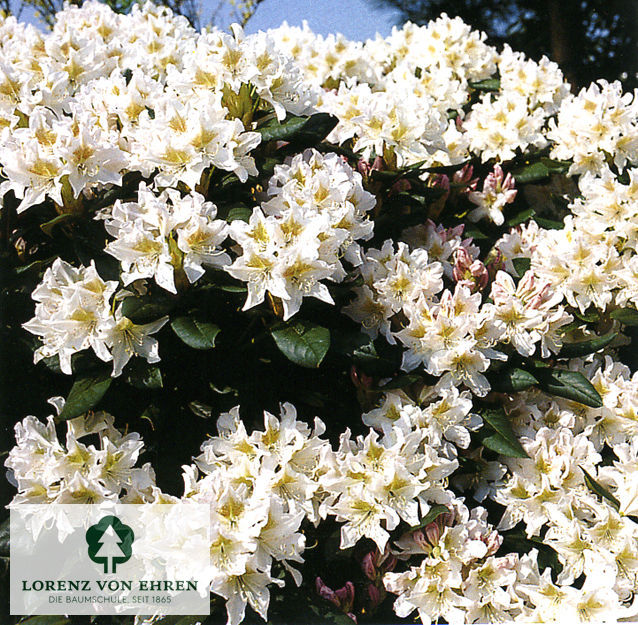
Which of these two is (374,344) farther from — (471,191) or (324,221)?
(471,191)

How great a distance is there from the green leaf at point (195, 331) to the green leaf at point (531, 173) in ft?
4.98

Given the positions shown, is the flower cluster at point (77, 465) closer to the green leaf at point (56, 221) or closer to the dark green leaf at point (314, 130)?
the green leaf at point (56, 221)

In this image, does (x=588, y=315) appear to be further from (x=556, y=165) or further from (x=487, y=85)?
(x=487, y=85)

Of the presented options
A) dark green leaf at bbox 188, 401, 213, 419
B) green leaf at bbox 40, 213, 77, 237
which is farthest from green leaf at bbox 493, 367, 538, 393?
green leaf at bbox 40, 213, 77, 237

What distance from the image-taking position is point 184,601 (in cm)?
158

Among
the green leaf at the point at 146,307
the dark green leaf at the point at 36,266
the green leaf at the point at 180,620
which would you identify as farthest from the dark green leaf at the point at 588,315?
the dark green leaf at the point at 36,266

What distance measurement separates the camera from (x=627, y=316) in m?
2.13

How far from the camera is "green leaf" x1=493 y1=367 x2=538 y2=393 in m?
1.86

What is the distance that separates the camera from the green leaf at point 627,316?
6.95 ft

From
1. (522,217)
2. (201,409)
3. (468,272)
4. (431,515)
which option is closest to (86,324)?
(201,409)

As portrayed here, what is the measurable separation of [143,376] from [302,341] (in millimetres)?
379

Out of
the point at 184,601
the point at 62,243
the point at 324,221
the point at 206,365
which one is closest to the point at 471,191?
the point at 324,221

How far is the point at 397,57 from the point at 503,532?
2369mm

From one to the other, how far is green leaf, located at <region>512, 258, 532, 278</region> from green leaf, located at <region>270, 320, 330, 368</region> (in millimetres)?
903
